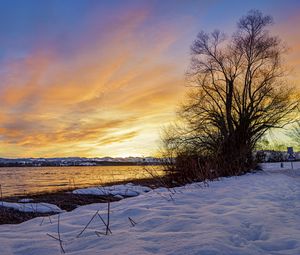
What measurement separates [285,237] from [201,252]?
983mm

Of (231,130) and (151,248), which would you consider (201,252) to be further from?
(231,130)

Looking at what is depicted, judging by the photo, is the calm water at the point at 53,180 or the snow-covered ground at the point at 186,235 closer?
the snow-covered ground at the point at 186,235

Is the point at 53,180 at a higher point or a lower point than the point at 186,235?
lower

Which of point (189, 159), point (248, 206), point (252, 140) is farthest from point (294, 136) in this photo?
point (248, 206)

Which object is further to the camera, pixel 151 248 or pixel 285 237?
pixel 285 237

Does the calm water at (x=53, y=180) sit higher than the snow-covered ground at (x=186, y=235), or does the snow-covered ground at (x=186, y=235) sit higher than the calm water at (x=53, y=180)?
the snow-covered ground at (x=186, y=235)

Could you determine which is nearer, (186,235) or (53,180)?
(186,235)

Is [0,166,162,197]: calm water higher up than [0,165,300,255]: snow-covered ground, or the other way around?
[0,165,300,255]: snow-covered ground

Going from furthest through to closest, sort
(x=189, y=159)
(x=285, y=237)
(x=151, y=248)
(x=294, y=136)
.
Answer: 1. (x=294, y=136)
2. (x=189, y=159)
3. (x=285, y=237)
4. (x=151, y=248)

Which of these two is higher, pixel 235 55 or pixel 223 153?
pixel 235 55

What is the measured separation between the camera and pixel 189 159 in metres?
16.5

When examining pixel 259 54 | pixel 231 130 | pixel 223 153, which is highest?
pixel 259 54

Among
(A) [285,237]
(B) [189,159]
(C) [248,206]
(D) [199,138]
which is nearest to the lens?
(A) [285,237]

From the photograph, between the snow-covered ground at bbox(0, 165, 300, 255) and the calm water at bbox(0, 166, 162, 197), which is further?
the calm water at bbox(0, 166, 162, 197)
